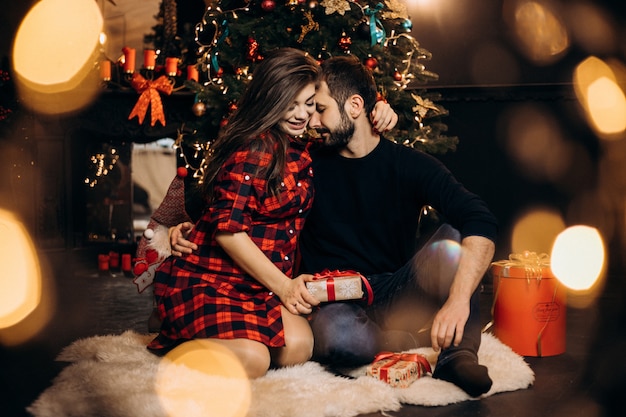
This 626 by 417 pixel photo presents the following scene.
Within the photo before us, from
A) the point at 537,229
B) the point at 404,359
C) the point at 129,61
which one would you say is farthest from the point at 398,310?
the point at 129,61

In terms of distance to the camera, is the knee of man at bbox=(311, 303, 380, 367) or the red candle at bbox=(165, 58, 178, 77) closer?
the knee of man at bbox=(311, 303, 380, 367)

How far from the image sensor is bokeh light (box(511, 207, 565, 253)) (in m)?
4.78

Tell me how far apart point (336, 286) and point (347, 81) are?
77cm

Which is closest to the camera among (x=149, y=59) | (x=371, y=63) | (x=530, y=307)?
→ (x=530, y=307)

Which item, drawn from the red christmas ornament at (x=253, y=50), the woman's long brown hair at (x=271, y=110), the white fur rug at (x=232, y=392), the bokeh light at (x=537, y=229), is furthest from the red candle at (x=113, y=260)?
the woman's long brown hair at (x=271, y=110)

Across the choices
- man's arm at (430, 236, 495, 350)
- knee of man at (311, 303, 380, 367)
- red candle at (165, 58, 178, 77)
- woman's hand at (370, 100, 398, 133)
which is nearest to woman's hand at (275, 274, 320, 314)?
knee of man at (311, 303, 380, 367)

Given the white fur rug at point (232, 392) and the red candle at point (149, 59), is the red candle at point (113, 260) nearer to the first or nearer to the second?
the red candle at point (149, 59)

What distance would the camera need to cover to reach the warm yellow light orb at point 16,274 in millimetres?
3907

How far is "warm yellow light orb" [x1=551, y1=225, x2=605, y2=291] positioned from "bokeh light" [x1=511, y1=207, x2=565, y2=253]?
0.05m

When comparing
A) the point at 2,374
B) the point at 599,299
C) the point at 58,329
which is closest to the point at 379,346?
the point at 2,374

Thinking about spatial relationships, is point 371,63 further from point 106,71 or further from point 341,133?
point 106,71

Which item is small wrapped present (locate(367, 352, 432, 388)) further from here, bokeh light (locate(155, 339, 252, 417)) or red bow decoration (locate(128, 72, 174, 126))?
red bow decoration (locate(128, 72, 174, 126))

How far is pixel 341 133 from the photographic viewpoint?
257 centimetres

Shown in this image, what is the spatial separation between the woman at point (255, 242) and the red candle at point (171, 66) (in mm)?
2990
